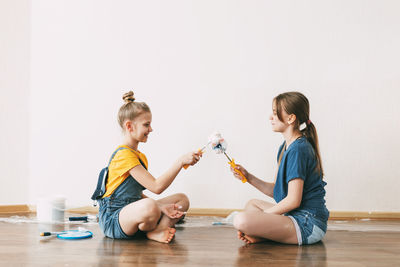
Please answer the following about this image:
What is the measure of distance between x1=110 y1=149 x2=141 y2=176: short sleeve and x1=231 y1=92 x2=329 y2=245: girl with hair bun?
1.45 feet

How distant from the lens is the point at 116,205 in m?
1.43

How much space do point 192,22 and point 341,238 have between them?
135 cm

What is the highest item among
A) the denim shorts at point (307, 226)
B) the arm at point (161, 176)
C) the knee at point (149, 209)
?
the arm at point (161, 176)

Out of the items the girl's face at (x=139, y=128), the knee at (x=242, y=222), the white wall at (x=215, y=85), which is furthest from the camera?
the white wall at (x=215, y=85)

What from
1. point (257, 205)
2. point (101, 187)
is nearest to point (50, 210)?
point (101, 187)

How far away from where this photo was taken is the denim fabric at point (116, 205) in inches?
54.0

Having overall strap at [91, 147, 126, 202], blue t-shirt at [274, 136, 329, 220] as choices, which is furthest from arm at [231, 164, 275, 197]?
overall strap at [91, 147, 126, 202]

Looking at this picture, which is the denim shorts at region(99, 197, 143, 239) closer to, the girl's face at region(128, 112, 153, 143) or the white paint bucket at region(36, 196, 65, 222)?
the girl's face at region(128, 112, 153, 143)

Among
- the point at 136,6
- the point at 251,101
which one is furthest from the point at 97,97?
the point at 251,101

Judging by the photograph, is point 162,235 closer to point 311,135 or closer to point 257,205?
point 257,205

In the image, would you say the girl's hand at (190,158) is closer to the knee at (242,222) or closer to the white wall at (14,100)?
the knee at (242,222)

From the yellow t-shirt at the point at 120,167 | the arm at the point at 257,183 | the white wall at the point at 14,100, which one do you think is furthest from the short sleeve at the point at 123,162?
the white wall at the point at 14,100

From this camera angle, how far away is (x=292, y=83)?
79.6 inches

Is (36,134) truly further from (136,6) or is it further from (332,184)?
(332,184)
